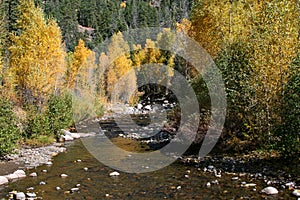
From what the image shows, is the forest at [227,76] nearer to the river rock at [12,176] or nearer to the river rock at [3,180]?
the river rock at [12,176]

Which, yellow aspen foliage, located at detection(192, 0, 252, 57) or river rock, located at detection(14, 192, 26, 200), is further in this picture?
yellow aspen foliage, located at detection(192, 0, 252, 57)

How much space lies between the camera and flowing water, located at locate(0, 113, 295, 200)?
13508 millimetres

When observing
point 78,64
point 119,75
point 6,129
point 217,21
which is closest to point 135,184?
point 6,129

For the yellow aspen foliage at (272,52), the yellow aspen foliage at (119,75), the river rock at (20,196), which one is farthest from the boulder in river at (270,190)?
the yellow aspen foliage at (119,75)

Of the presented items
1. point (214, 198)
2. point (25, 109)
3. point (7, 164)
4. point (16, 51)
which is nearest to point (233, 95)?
point (214, 198)

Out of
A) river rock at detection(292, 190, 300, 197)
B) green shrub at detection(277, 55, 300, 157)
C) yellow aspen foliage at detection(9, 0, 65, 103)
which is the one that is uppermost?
yellow aspen foliage at detection(9, 0, 65, 103)

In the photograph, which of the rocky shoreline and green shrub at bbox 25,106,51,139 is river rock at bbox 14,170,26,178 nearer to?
the rocky shoreline

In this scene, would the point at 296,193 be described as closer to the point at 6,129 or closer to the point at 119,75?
the point at 6,129

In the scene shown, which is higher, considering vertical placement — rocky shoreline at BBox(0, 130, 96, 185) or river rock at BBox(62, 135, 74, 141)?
river rock at BBox(62, 135, 74, 141)

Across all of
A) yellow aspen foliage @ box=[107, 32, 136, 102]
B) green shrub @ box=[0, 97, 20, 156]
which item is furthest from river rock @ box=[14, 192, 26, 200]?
yellow aspen foliage @ box=[107, 32, 136, 102]

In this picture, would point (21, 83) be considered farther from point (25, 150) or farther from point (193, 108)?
point (193, 108)

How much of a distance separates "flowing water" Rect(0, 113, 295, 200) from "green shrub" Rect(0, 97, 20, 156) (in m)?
2.01

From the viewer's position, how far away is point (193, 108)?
22.5m

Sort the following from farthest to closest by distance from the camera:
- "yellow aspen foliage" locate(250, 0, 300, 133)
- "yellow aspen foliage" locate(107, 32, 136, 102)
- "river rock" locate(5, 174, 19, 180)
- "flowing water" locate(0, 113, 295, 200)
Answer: "yellow aspen foliage" locate(107, 32, 136, 102) → "yellow aspen foliage" locate(250, 0, 300, 133) → "river rock" locate(5, 174, 19, 180) → "flowing water" locate(0, 113, 295, 200)
